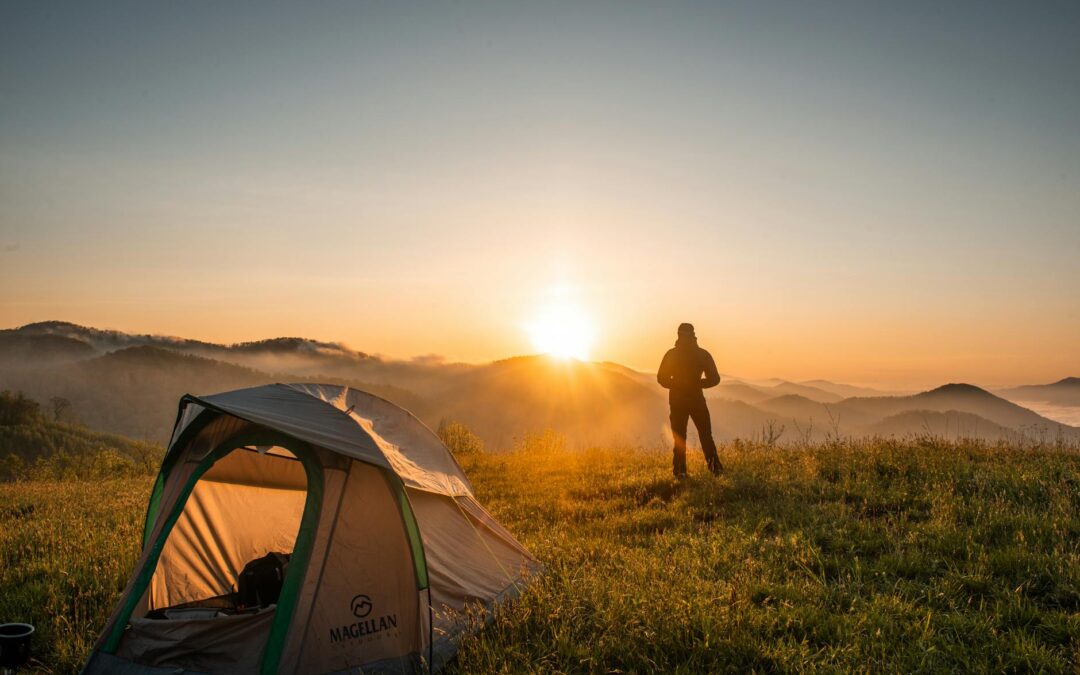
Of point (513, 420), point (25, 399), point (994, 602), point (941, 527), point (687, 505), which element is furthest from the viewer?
point (513, 420)

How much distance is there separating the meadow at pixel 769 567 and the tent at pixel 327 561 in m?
0.52

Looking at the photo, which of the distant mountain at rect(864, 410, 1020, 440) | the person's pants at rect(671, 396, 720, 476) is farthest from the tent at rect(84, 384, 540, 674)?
the distant mountain at rect(864, 410, 1020, 440)

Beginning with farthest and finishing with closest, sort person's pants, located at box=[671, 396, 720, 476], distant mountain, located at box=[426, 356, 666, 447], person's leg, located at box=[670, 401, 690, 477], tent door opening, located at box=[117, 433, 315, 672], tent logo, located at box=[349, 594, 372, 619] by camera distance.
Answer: distant mountain, located at box=[426, 356, 666, 447] < person's pants, located at box=[671, 396, 720, 476] < person's leg, located at box=[670, 401, 690, 477] < tent door opening, located at box=[117, 433, 315, 672] < tent logo, located at box=[349, 594, 372, 619]

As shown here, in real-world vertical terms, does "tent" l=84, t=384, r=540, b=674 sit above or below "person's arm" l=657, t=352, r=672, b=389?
below

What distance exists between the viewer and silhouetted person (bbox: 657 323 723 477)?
39.4 ft

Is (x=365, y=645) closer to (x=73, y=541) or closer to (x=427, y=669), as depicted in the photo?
(x=427, y=669)

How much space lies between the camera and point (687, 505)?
9.93 meters

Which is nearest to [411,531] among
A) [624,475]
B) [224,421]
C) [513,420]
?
[224,421]

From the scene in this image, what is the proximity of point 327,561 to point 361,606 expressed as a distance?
19.8 inches

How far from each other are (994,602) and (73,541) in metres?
11.4

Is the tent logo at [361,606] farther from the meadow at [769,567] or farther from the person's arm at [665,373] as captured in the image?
the person's arm at [665,373]

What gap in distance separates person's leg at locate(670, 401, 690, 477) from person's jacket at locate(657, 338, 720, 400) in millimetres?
252

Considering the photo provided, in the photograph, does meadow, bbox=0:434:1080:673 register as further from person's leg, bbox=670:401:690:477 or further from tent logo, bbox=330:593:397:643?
tent logo, bbox=330:593:397:643

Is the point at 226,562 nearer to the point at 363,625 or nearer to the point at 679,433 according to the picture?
the point at 363,625
